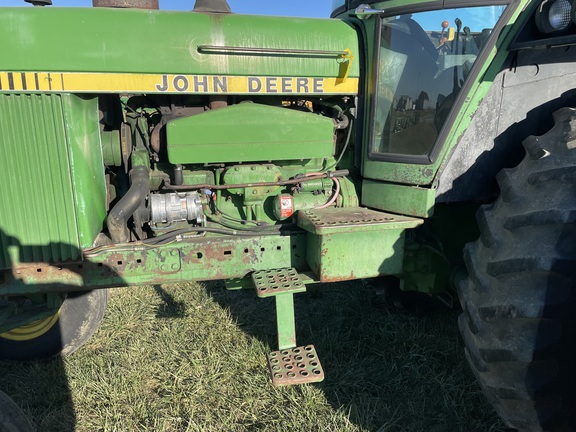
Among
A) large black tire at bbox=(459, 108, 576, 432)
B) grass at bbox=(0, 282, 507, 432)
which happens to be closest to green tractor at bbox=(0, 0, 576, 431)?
large black tire at bbox=(459, 108, 576, 432)

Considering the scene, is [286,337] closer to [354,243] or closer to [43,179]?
[354,243]

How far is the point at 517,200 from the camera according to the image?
183 centimetres

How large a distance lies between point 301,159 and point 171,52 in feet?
2.90

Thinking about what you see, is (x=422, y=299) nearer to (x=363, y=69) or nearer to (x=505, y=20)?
(x=363, y=69)

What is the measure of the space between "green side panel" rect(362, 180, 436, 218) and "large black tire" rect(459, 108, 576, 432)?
17.6 inches

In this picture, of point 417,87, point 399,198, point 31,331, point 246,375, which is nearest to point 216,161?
point 399,198

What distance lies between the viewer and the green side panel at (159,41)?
2105 mm

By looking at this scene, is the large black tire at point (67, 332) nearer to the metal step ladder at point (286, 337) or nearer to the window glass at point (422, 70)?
the metal step ladder at point (286, 337)

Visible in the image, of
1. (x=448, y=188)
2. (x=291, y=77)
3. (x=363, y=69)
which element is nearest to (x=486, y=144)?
(x=448, y=188)

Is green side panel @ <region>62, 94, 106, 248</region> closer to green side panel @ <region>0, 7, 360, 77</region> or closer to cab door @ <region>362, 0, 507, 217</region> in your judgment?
green side panel @ <region>0, 7, 360, 77</region>

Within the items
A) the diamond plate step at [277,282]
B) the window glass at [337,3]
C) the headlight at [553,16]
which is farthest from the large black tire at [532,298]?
the window glass at [337,3]

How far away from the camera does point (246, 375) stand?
9.05 feet

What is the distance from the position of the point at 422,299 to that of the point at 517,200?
68.0 inches

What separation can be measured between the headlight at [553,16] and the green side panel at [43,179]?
2.06 meters
